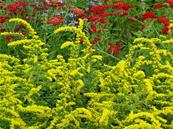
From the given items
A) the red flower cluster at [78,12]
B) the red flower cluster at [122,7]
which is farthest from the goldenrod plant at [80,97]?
the red flower cluster at [78,12]

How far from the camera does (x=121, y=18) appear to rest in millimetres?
5715

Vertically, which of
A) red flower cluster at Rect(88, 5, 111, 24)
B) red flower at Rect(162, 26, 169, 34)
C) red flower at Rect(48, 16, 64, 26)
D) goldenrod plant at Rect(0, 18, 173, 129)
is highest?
red flower cluster at Rect(88, 5, 111, 24)

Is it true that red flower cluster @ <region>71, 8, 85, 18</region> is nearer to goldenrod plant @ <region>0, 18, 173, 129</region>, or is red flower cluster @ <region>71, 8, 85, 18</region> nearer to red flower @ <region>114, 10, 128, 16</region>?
red flower @ <region>114, 10, 128, 16</region>

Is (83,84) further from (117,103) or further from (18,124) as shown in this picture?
(18,124)

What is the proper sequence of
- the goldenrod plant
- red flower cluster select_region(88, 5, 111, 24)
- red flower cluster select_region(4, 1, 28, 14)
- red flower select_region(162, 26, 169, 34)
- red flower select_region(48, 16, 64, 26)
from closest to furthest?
the goldenrod plant → red flower select_region(162, 26, 169, 34) → red flower cluster select_region(88, 5, 111, 24) → red flower select_region(48, 16, 64, 26) → red flower cluster select_region(4, 1, 28, 14)

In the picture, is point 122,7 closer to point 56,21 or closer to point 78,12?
point 78,12

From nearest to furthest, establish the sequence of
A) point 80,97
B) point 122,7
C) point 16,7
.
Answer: point 80,97 < point 122,7 < point 16,7

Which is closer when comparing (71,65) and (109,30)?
(71,65)

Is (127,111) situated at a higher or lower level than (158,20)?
lower

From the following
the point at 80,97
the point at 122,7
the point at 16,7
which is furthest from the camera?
the point at 16,7

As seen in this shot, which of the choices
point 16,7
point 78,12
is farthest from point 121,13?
point 16,7

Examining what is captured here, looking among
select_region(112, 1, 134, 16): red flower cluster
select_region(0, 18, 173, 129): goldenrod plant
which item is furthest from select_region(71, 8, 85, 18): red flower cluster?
select_region(0, 18, 173, 129): goldenrod plant

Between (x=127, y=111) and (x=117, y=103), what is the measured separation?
10cm

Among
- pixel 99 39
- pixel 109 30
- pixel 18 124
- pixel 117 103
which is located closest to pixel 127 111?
pixel 117 103
